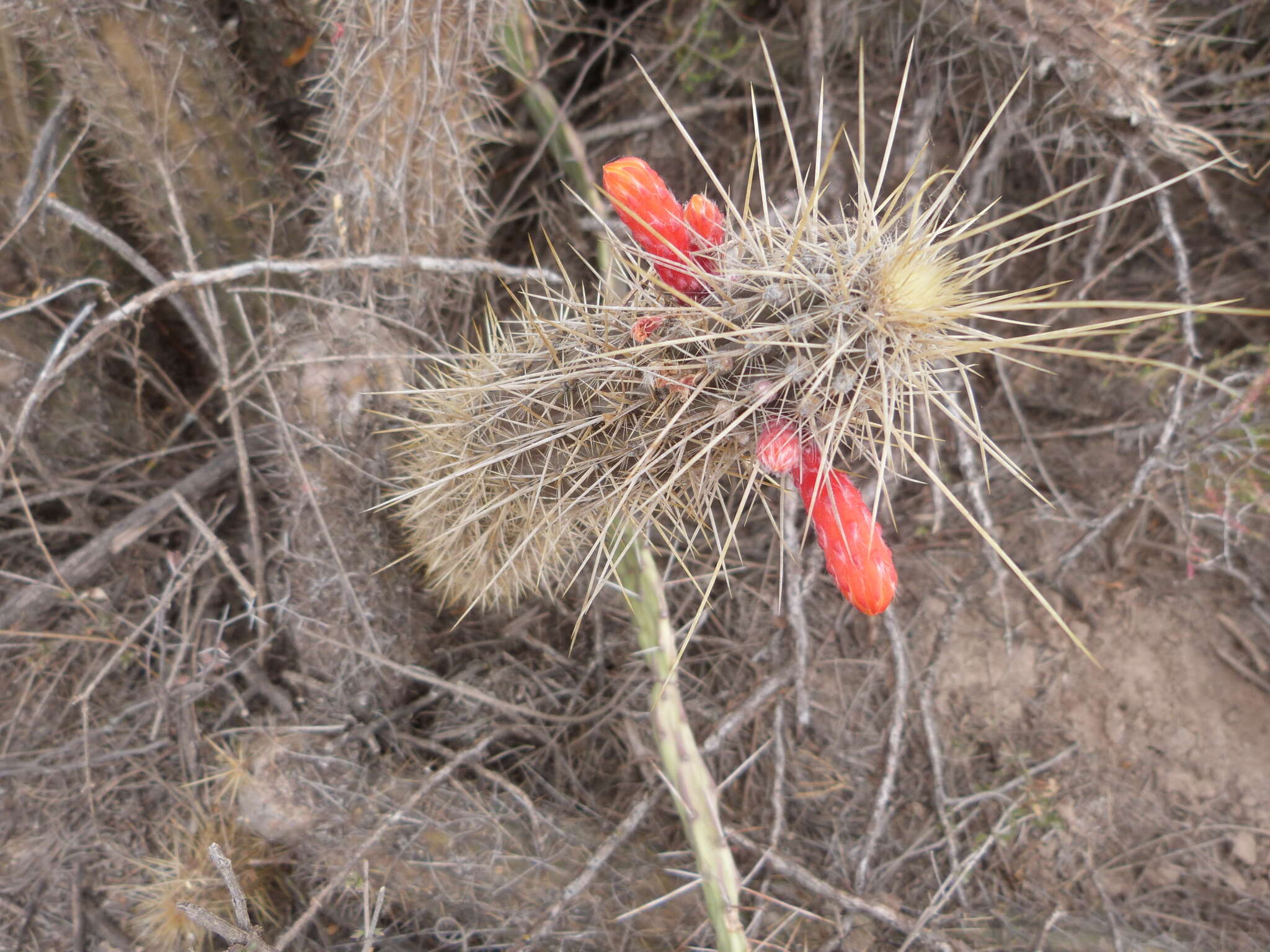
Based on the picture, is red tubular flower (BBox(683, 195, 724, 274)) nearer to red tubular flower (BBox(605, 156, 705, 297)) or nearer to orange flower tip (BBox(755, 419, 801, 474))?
red tubular flower (BBox(605, 156, 705, 297))

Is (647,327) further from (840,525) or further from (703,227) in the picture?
(840,525)

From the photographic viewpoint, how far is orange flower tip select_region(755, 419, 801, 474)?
104 cm

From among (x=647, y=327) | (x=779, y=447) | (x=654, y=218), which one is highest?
(x=654, y=218)

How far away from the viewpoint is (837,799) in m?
2.09

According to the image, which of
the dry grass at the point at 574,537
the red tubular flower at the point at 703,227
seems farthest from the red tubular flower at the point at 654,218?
the dry grass at the point at 574,537

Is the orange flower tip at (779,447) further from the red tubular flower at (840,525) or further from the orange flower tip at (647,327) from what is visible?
the orange flower tip at (647,327)

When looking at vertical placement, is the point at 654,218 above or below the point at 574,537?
above

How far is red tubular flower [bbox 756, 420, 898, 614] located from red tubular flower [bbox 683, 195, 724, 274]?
0.31 meters

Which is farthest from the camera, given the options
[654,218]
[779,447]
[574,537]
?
[574,537]

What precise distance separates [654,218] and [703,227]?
91 millimetres

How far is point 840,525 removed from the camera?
1.08 meters

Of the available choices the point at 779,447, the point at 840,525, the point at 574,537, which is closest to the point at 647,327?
the point at 779,447

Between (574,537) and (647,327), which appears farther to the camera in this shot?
(574,537)

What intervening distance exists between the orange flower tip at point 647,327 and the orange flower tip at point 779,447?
0.22m
